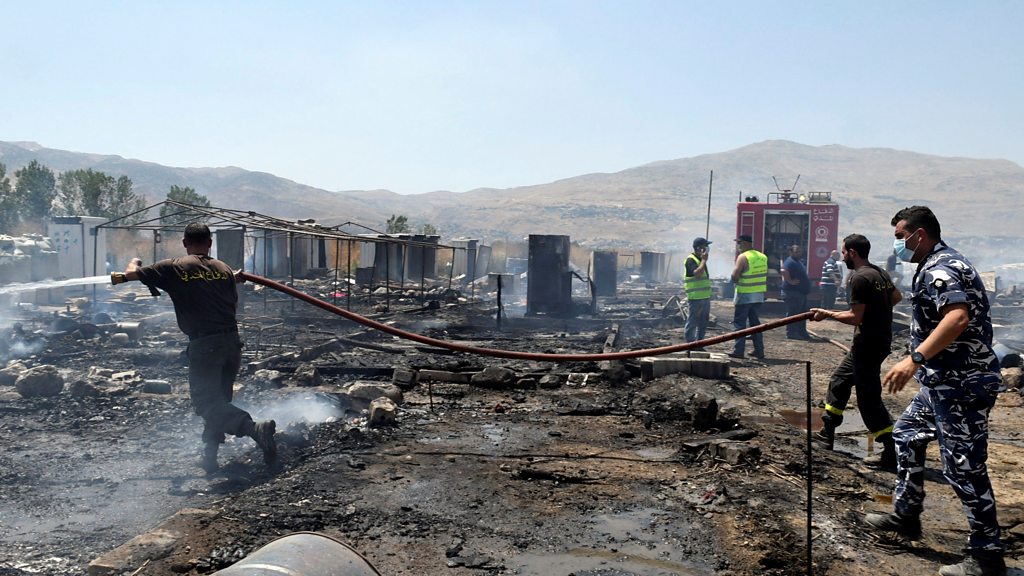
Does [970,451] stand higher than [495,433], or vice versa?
[970,451]

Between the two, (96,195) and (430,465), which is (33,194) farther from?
(430,465)

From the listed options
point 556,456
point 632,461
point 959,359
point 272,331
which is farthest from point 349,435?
point 272,331

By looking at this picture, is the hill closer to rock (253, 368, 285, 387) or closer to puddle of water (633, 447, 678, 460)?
rock (253, 368, 285, 387)

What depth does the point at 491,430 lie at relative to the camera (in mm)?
7016

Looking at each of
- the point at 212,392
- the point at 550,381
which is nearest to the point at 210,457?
the point at 212,392

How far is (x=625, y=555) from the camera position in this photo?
13.7ft

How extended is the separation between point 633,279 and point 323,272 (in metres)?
16.7

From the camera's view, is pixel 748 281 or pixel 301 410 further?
pixel 748 281

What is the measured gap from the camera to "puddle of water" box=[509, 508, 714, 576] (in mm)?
3965

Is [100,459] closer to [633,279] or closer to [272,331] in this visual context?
[272,331]

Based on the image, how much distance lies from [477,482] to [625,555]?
1.45 m

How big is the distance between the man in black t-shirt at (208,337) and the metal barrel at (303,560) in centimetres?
310

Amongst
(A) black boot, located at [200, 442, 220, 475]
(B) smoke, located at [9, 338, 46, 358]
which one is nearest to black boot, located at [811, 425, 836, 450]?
(A) black boot, located at [200, 442, 220, 475]

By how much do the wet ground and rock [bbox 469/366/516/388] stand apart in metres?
0.06
